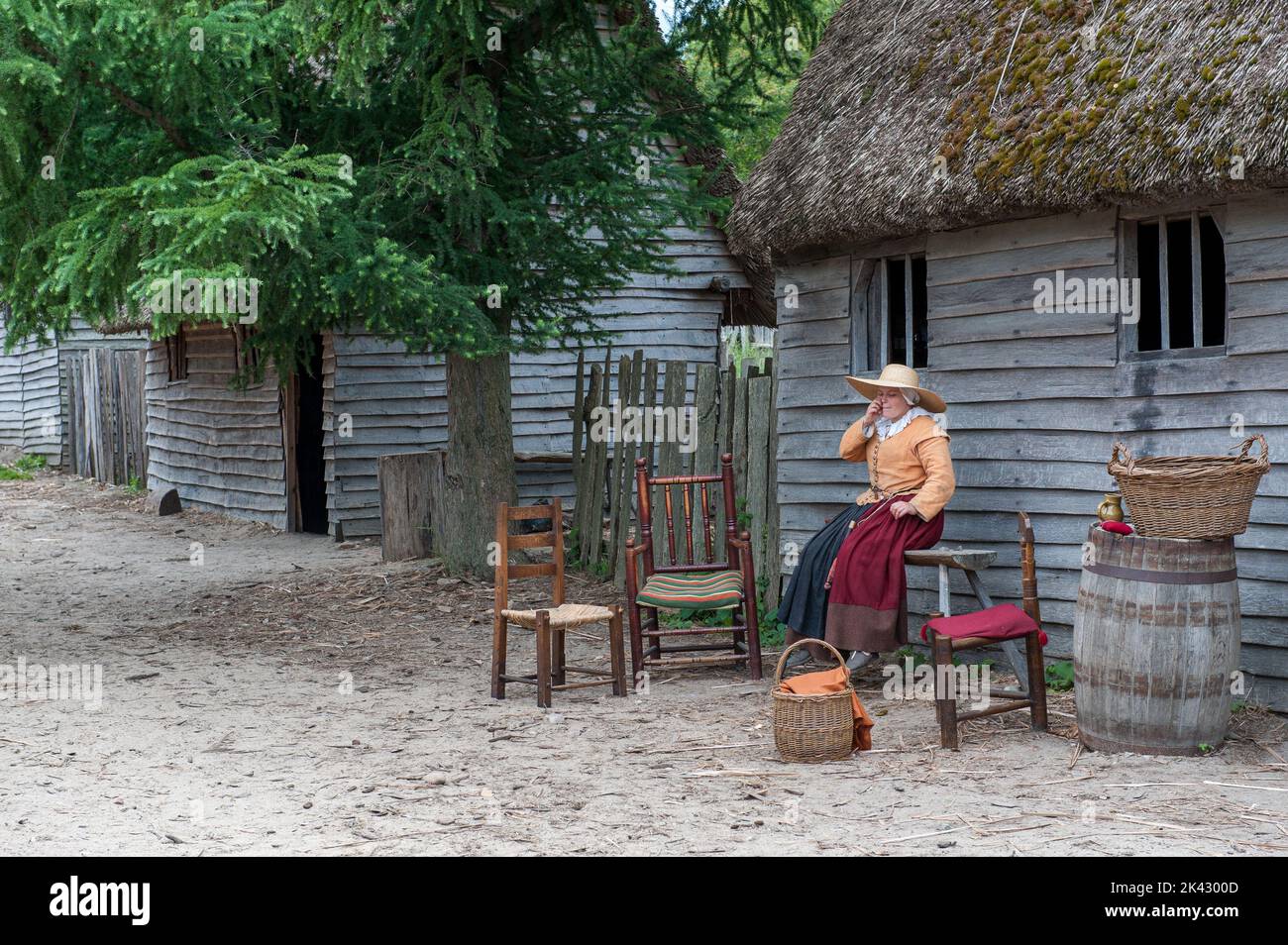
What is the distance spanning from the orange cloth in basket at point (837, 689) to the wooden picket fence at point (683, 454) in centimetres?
287

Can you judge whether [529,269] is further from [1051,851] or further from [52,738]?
[1051,851]

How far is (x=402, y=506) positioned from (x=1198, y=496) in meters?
7.94

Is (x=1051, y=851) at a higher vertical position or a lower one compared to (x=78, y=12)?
lower

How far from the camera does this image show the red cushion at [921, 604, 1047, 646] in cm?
608

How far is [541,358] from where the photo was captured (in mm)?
14180

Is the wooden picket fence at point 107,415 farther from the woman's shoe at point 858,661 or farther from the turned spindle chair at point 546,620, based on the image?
the woman's shoe at point 858,661

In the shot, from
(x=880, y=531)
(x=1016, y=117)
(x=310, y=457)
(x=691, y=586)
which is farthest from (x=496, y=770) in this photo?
(x=310, y=457)

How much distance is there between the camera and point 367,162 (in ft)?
32.1

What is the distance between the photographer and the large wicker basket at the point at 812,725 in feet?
19.2

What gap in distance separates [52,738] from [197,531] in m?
8.99

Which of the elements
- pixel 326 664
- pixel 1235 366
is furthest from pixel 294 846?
pixel 1235 366

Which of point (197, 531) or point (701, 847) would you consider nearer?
point (701, 847)

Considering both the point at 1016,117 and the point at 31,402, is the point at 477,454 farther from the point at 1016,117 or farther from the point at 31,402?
the point at 31,402

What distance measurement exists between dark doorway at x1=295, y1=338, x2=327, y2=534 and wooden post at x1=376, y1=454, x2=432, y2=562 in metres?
2.59
